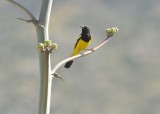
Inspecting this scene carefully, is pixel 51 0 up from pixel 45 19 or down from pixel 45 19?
up

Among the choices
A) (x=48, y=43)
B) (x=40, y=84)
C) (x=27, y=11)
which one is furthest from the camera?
(x=27, y=11)

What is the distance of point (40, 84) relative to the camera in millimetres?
3363

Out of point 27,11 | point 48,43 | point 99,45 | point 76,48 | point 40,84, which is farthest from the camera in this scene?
point 76,48

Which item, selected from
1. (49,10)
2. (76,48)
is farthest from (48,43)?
(76,48)

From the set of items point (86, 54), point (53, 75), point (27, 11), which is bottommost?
point (53, 75)

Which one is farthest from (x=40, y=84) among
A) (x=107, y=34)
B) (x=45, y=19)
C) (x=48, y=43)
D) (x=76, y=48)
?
(x=76, y=48)

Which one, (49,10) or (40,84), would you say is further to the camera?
(49,10)

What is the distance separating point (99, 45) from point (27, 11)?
93 cm

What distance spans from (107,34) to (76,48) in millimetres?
4924

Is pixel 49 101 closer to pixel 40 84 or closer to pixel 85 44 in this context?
pixel 40 84

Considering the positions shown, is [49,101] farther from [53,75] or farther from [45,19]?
[45,19]

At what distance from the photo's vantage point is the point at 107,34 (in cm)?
422

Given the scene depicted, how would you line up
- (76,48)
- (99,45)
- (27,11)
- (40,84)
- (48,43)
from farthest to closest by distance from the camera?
(76,48)
(99,45)
(27,11)
(40,84)
(48,43)

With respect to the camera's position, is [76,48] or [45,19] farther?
[76,48]
